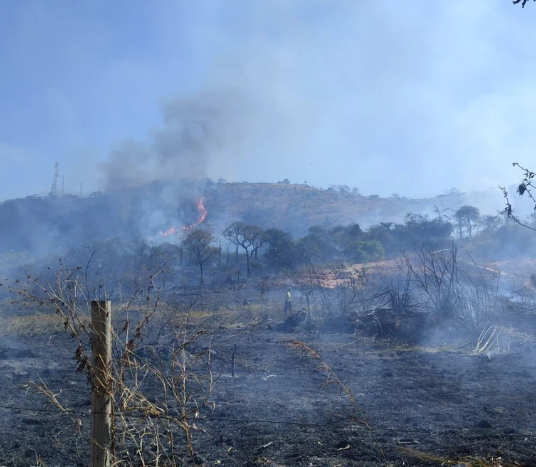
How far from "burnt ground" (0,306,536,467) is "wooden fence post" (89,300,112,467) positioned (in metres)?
2.06

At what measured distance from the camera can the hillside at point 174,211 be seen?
61.7 metres

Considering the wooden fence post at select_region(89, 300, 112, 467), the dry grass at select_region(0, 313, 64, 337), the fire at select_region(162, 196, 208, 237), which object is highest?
the fire at select_region(162, 196, 208, 237)

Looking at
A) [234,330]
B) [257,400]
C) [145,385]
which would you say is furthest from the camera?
[234,330]

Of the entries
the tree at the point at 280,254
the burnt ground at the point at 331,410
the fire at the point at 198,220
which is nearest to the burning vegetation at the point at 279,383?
the burnt ground at the point at 331,410

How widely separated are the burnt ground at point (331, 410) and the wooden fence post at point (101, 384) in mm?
2057

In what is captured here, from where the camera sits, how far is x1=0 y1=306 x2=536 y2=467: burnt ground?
5.36 meters

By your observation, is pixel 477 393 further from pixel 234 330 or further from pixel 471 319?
pixel 234 330

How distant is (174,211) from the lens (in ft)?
230

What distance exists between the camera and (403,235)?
42125mm

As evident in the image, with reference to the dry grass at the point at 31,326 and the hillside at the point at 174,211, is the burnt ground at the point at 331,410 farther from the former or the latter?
the hillside at the point at 174,211

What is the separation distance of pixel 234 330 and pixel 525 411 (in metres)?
9.45

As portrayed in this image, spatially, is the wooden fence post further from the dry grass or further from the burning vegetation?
the dry grass

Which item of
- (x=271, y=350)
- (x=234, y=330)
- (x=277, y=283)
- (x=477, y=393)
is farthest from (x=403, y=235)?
(x=477, y=393)

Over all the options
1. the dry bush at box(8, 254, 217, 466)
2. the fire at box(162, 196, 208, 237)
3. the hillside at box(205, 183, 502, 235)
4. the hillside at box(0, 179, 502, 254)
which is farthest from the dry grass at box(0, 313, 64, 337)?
the hillside at box(205, 183, 502, 235)
